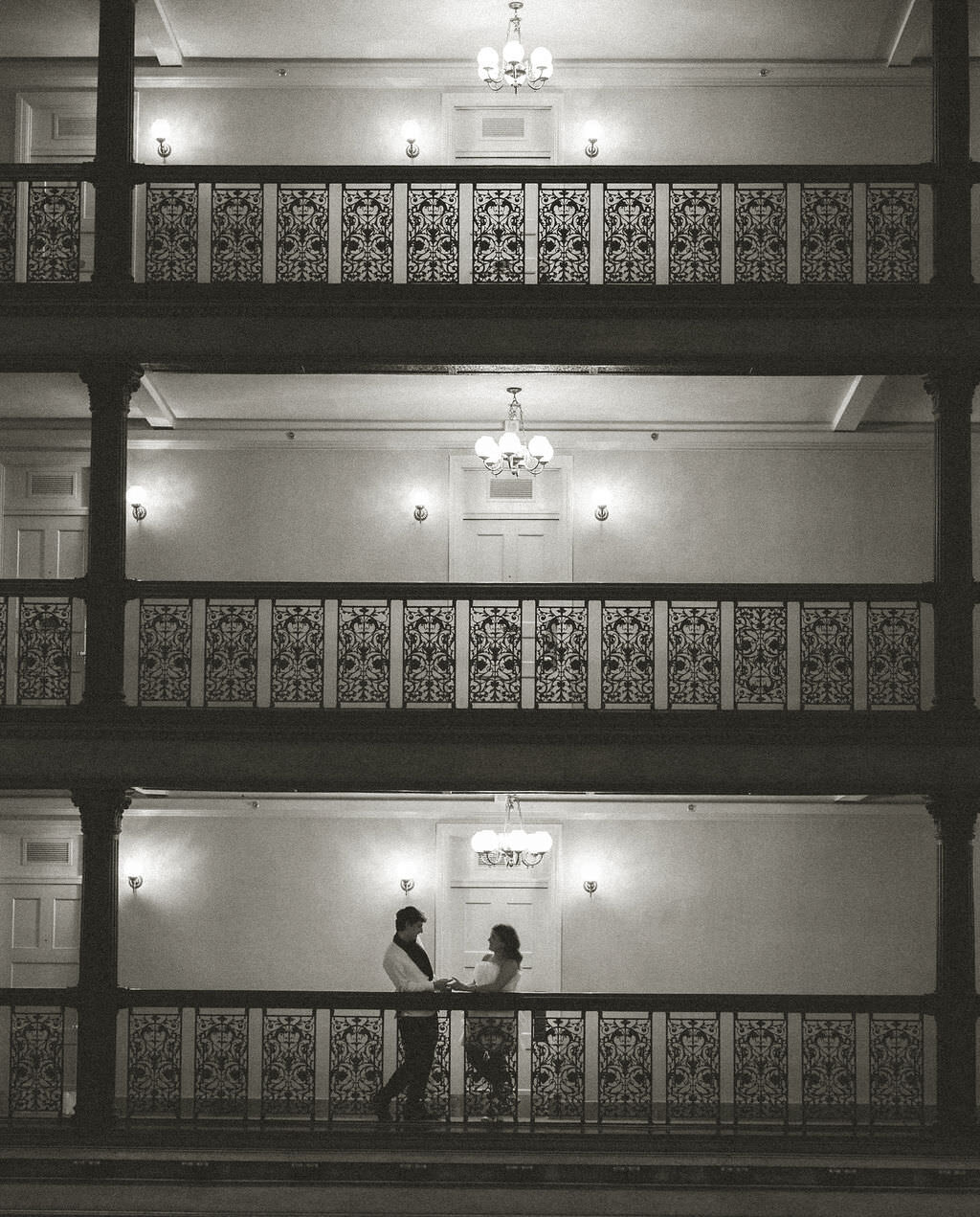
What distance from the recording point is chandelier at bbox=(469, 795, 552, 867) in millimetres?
14648

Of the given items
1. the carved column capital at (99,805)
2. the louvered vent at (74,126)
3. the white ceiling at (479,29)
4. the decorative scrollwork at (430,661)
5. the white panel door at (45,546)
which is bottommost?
the carved column capital at (99,805)

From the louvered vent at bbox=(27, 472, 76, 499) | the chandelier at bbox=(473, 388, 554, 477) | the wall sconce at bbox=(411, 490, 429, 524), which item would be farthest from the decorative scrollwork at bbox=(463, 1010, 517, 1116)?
the louvered vent at bbox=(27, 472, 76, 499)

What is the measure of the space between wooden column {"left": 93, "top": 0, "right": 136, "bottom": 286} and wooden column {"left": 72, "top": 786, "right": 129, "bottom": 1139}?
412cm

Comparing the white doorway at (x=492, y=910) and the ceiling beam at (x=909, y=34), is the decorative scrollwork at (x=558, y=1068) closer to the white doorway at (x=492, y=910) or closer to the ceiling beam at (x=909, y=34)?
the white doorway at (x=492, y=910)

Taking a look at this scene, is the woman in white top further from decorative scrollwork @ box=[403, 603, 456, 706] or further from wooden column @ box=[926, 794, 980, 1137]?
wooden column @ box=[926, 794, 980, 1137]

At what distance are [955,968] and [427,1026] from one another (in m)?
3.92

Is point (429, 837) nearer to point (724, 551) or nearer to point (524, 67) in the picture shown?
point (724, 551)

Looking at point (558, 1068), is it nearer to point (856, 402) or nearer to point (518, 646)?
point (518, 646)

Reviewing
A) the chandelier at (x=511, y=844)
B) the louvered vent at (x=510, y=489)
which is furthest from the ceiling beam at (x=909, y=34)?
the chandelier at (x=511, y=844)

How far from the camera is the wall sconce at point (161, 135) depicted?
1555 cm

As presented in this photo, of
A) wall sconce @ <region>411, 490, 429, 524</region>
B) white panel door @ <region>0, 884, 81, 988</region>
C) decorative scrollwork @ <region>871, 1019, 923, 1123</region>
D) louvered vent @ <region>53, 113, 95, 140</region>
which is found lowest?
decorative scrollwork @ <region>871, 1019, 923, 1123</region>

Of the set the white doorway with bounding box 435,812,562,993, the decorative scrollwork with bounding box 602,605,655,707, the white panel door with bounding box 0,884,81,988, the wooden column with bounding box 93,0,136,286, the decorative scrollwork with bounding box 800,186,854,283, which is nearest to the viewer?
the decorative scrollwork with bounding box 602,605,655,707

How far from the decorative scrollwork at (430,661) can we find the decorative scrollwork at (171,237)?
10.7 feet

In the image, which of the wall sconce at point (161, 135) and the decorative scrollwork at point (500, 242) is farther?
the wall sconce at point (161, 135)
